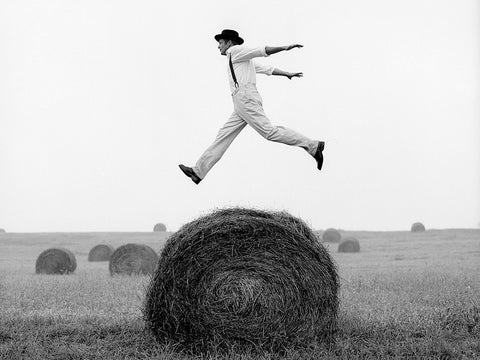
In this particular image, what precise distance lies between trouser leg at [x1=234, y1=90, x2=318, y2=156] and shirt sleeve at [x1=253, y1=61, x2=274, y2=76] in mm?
450

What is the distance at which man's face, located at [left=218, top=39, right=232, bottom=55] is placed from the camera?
24.6 ft

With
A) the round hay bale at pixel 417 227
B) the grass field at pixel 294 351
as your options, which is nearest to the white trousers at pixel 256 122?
the grass field at pixel 294 351

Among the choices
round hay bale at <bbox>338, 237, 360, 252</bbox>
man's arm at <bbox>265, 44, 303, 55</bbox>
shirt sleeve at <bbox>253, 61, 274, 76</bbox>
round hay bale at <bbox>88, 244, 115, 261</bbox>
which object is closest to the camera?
man's arm at <bbox>265, 44, 303, 55</bbox>

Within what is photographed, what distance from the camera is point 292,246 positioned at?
315 inches

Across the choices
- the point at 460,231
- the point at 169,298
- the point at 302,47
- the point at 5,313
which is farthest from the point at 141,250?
the point at 460,231

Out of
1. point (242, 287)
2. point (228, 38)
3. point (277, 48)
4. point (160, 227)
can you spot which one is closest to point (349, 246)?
point (160, 227)

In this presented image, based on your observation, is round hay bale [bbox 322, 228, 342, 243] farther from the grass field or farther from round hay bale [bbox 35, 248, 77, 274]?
the grass field

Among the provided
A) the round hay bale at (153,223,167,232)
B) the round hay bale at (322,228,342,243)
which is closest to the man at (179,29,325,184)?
the round hay bale at (322,228,342,243)

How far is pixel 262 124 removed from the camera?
7.47 metres

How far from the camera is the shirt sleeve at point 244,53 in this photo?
281 inches

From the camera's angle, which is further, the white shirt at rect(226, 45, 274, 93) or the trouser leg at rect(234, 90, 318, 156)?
the trouser leg at rect(234, 90, 318, 156)

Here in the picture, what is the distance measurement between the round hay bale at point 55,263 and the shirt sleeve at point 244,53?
16910 mm

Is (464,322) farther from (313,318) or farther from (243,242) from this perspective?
(243,242)

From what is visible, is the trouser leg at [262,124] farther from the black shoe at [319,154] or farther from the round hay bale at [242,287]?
the round hay bale at [242,287]
